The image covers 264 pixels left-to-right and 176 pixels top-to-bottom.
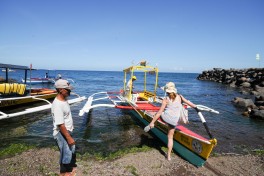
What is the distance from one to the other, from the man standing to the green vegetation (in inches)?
155

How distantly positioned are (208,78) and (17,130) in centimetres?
7036

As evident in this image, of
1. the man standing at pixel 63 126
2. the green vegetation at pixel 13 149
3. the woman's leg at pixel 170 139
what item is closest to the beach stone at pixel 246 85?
the woman's leg at pixel 170 139

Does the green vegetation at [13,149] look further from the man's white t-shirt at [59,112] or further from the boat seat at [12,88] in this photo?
the boat seat at [12,88]

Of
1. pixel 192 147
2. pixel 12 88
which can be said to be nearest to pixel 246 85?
pixel 12 88

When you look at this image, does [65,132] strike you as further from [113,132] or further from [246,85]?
[246,85]

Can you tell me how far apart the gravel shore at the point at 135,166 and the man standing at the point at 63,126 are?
5.55 ft

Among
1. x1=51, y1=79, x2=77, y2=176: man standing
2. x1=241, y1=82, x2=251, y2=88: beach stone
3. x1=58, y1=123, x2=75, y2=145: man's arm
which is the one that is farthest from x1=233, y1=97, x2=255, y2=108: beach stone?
x1=241, y1=82, x2=251, y2=88: beach stone

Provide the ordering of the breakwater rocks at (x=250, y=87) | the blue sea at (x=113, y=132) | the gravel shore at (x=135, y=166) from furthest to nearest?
the breakwater rocks at (x=250, y=87), the blue sea at (x=113, y=132), the gravel shore at (x=135, y=166)

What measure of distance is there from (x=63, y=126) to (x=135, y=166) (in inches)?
122

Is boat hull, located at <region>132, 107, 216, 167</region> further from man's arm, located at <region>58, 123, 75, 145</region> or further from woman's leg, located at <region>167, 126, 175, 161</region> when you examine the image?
man's arm, located at <region>58, 123, 75, 145</region>

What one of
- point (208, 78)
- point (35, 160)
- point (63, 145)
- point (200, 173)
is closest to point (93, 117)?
point (35, 160)

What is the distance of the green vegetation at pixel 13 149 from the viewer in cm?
710

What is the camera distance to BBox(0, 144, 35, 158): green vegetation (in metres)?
7.10

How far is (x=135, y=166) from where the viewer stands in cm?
622
